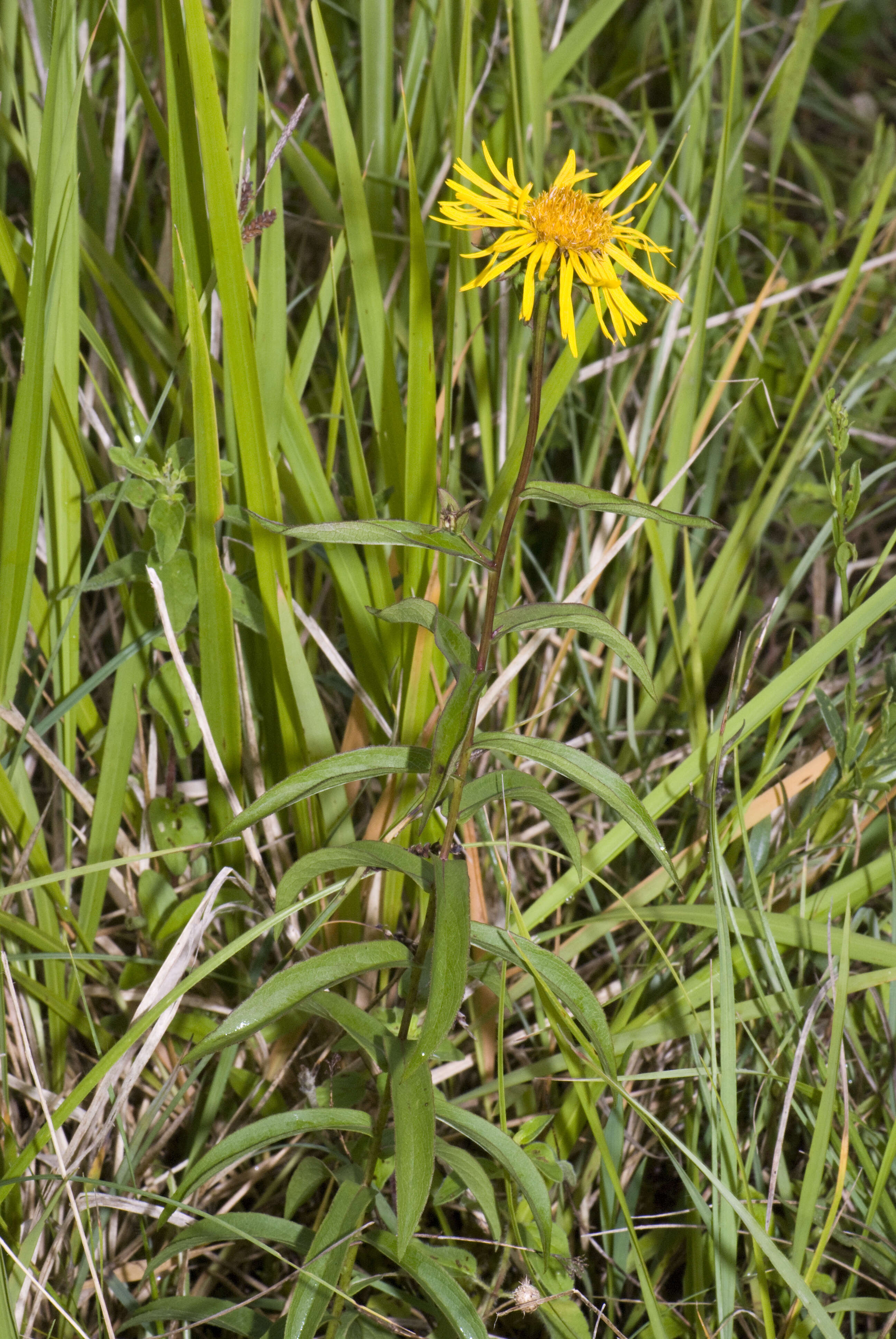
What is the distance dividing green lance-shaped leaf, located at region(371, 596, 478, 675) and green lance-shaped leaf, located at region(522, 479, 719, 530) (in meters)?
0.09

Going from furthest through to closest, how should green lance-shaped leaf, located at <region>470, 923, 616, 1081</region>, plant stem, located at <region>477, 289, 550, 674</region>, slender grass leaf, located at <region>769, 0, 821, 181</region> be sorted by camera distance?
slender grass leaf, located at <region>769, 0, 821, 181</region>, green lance-shaped leaf, located at <region>470, 923, 616, 1081</region>, plant stem, located at <region>477, 289, 550, 674</region>

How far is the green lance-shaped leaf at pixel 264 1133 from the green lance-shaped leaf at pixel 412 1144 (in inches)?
4.6

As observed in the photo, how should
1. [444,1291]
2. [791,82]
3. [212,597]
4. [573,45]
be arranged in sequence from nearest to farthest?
[444,1291] < [212,597] < [573,45] < [791,82]

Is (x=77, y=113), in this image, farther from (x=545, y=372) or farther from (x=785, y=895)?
(x=785, y=895)

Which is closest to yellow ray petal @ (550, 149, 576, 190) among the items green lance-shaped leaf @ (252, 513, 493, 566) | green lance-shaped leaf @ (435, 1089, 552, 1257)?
green lance-shaped leaf @ (252, 513, 493, 566)

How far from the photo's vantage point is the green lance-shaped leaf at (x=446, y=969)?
0.54 meters

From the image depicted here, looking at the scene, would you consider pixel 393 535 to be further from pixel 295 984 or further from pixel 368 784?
pixel 368 784

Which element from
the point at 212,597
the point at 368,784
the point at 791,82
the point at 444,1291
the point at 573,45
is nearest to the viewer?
the point at 444,1291

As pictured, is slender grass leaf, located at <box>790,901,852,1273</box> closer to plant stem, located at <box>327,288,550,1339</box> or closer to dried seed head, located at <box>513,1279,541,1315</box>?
dried seed head, located at <box>513,1279,541,1315</box>

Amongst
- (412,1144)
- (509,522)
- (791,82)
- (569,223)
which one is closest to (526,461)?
(509,522)

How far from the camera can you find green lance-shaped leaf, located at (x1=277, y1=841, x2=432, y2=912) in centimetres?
61

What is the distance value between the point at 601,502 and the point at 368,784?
1.61 ft

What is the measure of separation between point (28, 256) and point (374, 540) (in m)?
0.53

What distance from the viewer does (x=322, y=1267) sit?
656mm
